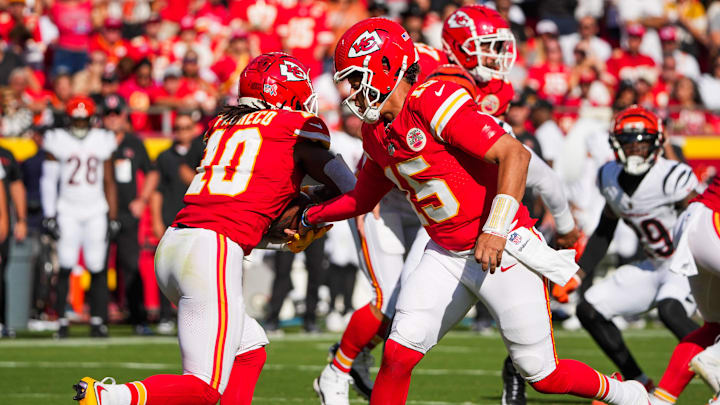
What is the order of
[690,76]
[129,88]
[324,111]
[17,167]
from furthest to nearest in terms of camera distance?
[690,76] < [129,88] < [324,111] < [17,167]

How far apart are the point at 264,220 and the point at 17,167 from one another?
6.46 m

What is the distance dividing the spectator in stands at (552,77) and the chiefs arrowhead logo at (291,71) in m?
9.75

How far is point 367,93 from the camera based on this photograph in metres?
4.72

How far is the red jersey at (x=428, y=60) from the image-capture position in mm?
6441

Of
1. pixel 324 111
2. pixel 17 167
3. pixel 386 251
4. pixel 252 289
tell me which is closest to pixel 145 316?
pixel 252 289

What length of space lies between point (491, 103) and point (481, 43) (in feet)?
1.06

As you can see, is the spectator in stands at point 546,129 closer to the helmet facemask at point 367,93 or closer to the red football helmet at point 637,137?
the red football helmet at point 637,137

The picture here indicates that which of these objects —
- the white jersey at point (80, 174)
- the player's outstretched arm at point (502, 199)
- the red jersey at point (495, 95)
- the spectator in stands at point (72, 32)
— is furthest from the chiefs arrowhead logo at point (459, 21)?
the spectator in stands at point (72, 32)

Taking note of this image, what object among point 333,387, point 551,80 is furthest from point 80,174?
point 551,80

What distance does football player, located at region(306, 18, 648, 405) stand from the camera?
470 cm

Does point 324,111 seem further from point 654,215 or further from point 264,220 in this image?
point 264,220

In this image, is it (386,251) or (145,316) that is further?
(145,316)

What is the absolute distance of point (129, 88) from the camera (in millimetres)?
13719

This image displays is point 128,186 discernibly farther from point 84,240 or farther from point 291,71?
point 291,71
